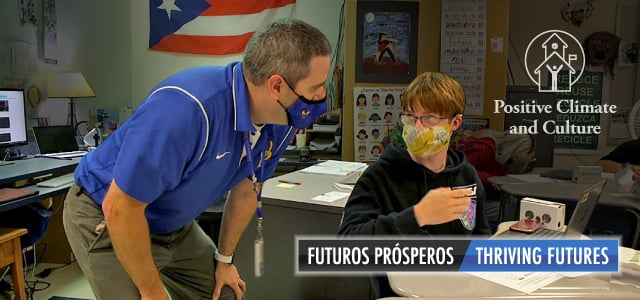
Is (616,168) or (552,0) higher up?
(552,0)

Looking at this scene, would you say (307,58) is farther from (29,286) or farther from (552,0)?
(552,0)

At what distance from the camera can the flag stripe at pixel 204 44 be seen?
14.6ft

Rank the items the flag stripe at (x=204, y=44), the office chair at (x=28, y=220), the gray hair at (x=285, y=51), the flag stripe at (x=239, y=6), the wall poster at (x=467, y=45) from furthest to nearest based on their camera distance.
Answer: the flag stripe at (x=204, y=44) < the flag stripe at (x=239, y=6) < the wall poster at (x=467, y=45) < the office chair at (x=28, y=220) < the gray hair at (x=285, y=51)

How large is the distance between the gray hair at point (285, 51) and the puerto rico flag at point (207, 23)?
3309mm

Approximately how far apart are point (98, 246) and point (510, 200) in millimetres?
2231

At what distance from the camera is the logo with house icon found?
4051 mm

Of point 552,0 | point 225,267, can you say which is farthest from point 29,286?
point 552,0

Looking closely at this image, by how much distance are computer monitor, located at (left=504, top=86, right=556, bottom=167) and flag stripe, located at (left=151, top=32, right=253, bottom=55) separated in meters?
2.35

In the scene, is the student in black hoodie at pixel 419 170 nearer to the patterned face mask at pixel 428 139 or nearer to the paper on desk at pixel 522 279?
the patterned face mask at pixel 428 139

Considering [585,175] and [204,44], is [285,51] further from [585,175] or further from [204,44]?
[204,44]

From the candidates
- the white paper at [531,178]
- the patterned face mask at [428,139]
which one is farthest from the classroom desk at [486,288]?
the white paper at [531,178]

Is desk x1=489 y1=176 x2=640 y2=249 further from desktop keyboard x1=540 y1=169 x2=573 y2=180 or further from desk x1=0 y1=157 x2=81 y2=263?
desk x1=0 y1=157 x2=81 y2=263

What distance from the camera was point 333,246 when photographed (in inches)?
57.8

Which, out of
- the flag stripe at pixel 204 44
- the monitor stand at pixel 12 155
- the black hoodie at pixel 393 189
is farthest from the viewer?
the flag stripe at pixel 204 44
